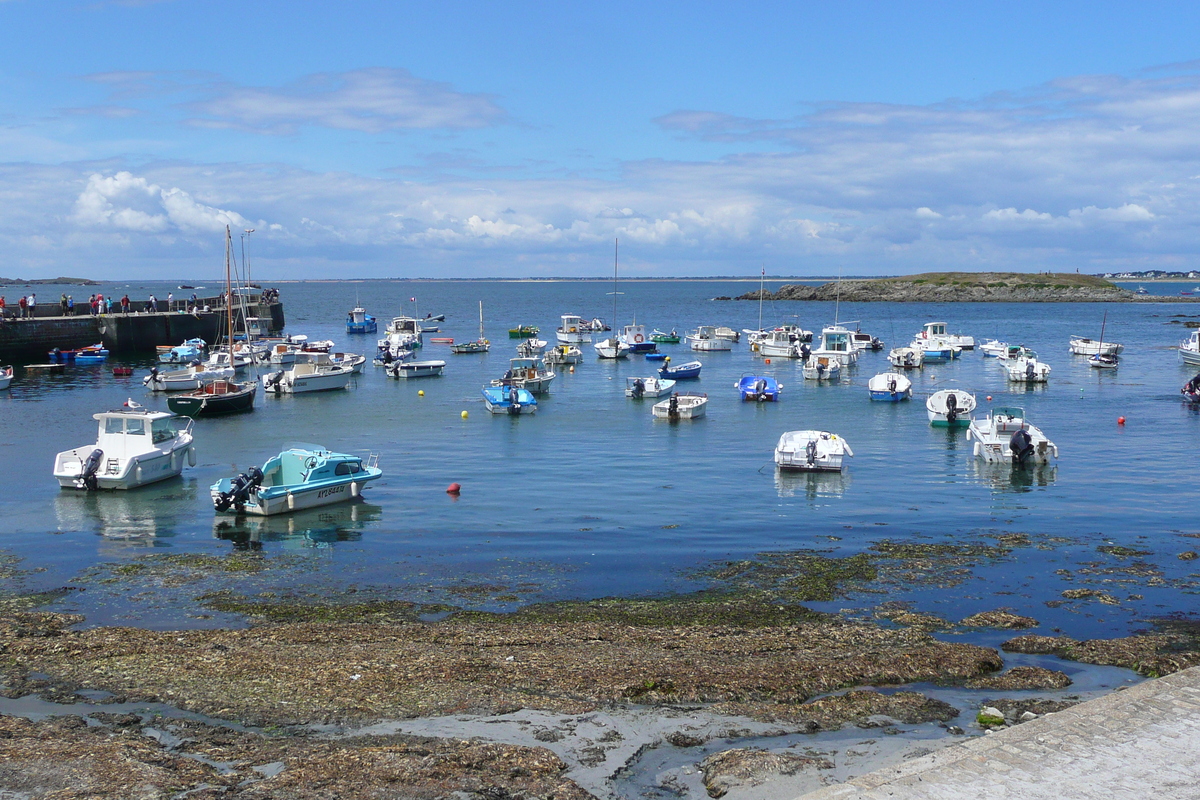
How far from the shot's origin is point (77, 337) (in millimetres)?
89250

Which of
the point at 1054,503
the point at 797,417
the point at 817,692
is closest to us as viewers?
the point at 817,692

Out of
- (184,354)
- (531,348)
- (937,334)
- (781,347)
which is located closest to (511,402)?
(531,348)

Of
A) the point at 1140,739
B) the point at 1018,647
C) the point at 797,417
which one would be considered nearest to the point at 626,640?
the point at 1018,647

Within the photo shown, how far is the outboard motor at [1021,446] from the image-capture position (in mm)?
38844

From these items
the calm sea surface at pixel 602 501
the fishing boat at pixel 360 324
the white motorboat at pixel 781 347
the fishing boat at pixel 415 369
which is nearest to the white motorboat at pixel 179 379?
the calm sea surface at pixel 602 501

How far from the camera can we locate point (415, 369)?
254 feet

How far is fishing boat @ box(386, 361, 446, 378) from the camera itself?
3017 inches

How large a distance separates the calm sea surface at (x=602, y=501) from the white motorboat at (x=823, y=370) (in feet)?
21.5

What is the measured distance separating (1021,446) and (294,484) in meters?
26.6

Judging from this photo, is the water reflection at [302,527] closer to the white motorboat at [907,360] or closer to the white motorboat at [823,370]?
the white motorboat at [823,370]

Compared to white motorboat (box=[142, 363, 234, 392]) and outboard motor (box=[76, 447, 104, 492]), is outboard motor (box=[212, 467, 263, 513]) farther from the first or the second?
white motorboat (box=[142, 363, 234, 392])

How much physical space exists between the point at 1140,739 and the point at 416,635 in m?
12.2

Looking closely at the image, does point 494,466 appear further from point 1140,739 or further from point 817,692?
point 1140,739

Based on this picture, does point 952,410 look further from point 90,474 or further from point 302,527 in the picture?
point 90,474
